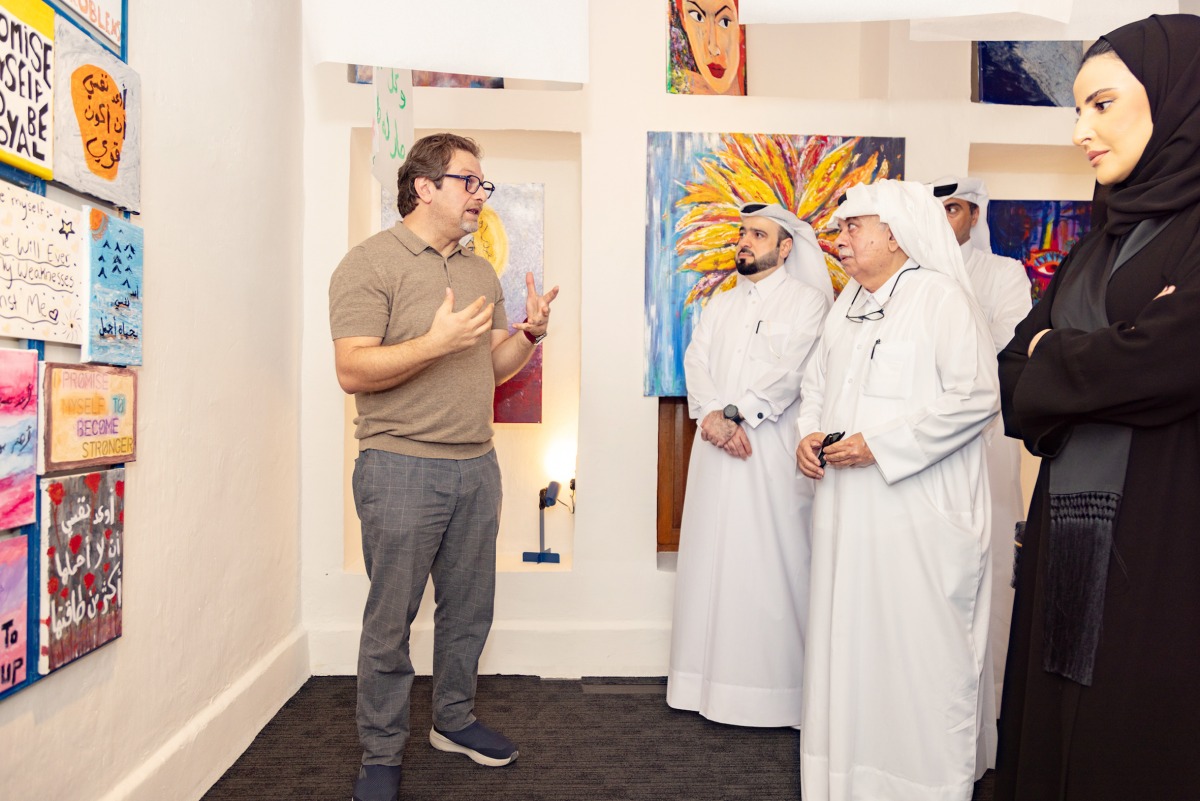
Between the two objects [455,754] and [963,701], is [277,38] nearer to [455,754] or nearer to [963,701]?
[455,754]

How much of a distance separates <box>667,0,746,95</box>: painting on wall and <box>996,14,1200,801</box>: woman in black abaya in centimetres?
234

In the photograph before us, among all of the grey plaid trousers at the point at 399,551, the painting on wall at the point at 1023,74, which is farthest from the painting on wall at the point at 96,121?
the painting on wall at the point at 1023,74

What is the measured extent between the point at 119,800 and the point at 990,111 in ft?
13.4

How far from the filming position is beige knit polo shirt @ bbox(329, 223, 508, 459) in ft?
8.01

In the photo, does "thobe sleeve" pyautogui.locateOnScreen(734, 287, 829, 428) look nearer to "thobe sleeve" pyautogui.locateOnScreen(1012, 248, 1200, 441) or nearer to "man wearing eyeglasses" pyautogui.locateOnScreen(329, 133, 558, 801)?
"man wearing eyeglasses" pyautogui.locateOnScreen(329, 133, 558, 801)

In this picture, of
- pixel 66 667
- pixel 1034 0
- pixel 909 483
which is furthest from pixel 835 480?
pixel 66 667

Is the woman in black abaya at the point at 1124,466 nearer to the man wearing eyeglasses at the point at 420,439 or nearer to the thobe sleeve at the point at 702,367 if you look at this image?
the man wearing eyeglasses at the point at 420,439

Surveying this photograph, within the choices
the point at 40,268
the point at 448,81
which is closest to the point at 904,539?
the point at 40,268

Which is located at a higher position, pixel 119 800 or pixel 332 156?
pixel 332 156

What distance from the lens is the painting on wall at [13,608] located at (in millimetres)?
1648

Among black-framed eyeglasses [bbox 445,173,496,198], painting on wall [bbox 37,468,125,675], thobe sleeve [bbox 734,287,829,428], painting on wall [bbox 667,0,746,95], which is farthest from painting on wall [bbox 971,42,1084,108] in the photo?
painting on wall [bbox 37,468,125,675]

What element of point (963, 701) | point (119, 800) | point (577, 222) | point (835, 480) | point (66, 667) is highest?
point (577, 222)

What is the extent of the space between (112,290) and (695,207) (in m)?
2.40

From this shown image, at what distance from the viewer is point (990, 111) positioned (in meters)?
3.79
